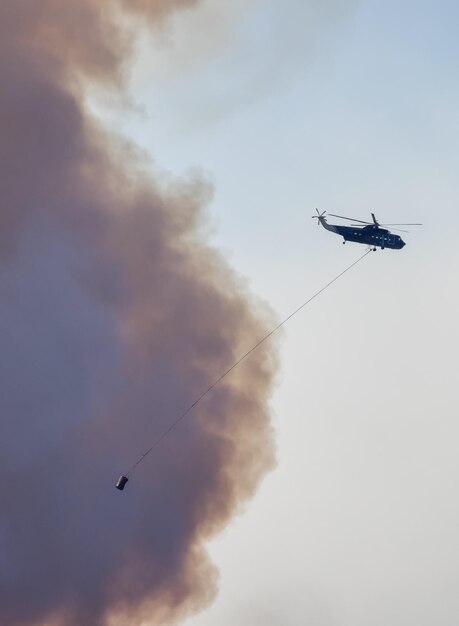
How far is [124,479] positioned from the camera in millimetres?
59812

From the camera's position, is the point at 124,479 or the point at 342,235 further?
the point at 342,235

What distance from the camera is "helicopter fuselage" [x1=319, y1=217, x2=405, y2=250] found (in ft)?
213

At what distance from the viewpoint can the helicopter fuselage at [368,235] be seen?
65.1 metres

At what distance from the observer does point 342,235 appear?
6506cm

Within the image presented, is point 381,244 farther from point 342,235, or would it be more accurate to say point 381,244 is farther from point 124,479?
point 124,479

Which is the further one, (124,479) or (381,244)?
(381,244)

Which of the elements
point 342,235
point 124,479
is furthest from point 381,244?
point 124,479

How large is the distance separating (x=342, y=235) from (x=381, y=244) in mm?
5375

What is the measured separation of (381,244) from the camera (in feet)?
219

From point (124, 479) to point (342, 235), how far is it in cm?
3637

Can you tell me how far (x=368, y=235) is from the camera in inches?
2598

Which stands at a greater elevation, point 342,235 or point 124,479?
point 342,235
